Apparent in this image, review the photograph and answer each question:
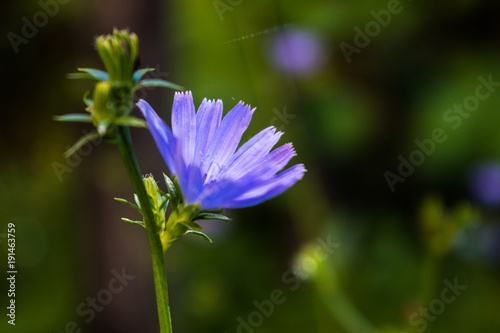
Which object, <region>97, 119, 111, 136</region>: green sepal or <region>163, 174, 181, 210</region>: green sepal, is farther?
<region>163, 174, 181, 210</region>: green sepal

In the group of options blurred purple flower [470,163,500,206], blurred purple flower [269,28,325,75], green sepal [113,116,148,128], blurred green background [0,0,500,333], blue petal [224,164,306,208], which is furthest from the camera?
blurred purple flower [269,28,325,75]

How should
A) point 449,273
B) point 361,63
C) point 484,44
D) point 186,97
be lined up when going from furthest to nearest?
Result: point 361,63 → point 484,44 → point 449,273 → point 186,97

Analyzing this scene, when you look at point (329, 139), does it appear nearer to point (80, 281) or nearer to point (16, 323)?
point (80, 281)

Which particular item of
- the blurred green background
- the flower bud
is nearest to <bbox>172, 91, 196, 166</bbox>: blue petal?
the flower bud

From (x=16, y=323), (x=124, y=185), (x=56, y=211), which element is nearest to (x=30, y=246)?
(x=56, y=211)

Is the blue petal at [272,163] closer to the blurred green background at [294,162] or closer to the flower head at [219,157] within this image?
the flower head at [219,157]

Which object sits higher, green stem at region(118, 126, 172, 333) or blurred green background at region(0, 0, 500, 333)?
blurred green background at region(0, 0, 500, 333)

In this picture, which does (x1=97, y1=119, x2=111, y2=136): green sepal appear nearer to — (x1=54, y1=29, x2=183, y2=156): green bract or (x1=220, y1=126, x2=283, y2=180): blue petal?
(x1=54, y1=29, x2=183, y2=156): green bract
